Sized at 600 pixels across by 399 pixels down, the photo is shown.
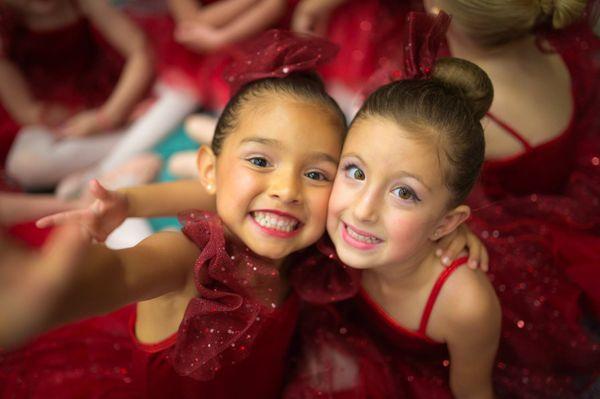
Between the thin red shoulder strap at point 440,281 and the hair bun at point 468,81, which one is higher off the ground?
the hair bun at point 468,81

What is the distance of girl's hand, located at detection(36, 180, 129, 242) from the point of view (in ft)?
2.09

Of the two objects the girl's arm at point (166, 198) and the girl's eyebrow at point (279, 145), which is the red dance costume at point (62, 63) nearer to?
the girl's arm at point (166, 198)

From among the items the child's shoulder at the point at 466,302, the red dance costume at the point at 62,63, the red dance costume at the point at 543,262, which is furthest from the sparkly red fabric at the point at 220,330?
the red dance costume at the point at 62,63

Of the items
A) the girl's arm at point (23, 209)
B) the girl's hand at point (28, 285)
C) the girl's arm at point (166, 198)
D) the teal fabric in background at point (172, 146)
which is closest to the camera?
the girl's hand at point (28, 285)

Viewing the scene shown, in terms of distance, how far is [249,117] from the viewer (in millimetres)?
665

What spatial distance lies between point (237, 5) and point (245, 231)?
27.3 inches

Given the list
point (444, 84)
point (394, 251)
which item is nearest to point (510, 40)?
point (444, 84)

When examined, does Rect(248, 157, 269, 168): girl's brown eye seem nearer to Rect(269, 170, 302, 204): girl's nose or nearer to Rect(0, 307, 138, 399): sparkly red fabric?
Rect(269, 170, 302, 204): girl's nose

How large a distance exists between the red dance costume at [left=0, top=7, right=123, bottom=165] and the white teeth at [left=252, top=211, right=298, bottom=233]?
2.60ft

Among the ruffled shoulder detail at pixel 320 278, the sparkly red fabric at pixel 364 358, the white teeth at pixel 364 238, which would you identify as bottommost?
the sparkly red fabric at pixel 364 358

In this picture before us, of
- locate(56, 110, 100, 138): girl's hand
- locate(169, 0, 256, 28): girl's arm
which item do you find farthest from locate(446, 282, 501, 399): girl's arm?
locate(56, 110, 100, 138): girl's hand

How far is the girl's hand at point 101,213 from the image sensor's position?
636 millimetres

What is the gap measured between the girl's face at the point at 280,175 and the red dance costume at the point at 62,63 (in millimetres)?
750

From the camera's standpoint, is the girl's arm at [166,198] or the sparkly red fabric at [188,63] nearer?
the girl's arm at [166,198]
